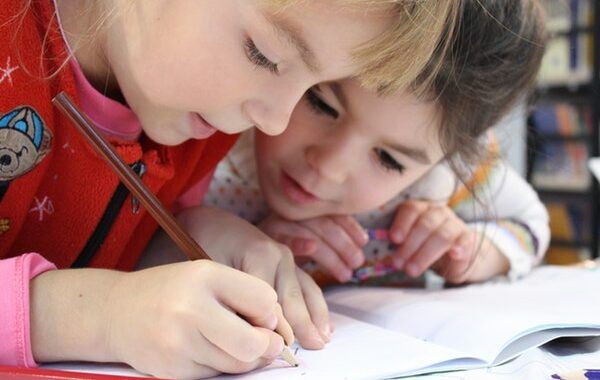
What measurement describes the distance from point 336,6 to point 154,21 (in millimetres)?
128

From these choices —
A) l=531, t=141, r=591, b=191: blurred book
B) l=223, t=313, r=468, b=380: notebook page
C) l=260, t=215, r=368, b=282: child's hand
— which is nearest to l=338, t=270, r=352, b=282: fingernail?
l=260, t=215, r=368, b=282: child's hand

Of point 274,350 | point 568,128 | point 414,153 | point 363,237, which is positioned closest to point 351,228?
point 363,237

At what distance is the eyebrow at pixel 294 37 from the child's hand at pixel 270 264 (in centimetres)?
17

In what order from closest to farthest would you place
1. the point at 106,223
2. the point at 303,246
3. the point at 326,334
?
the point at 326,334, the point at 106,223, the point at 303,246

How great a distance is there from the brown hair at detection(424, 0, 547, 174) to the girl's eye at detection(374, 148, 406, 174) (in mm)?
45

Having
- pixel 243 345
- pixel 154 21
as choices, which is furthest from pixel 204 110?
pixel 243 345

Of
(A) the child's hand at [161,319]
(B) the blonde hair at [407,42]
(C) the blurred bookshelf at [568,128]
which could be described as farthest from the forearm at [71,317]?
(C) the blurred bookshelf at [568,128]

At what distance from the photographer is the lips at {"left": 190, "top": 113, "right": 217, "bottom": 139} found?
1.90 ft

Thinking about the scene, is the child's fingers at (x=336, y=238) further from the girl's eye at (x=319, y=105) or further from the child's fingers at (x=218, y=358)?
the child's fingers at (x=218, y=358)

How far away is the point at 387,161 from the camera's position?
0.71 metres

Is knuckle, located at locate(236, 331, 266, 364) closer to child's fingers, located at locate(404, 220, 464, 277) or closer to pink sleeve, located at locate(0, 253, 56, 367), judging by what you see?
pink sleeve, located at locate(0, 253, 56, 367)

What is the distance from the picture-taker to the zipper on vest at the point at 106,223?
0.63 meters

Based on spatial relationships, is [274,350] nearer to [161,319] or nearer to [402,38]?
[161,319]

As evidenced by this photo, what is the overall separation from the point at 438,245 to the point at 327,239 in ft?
0.41
